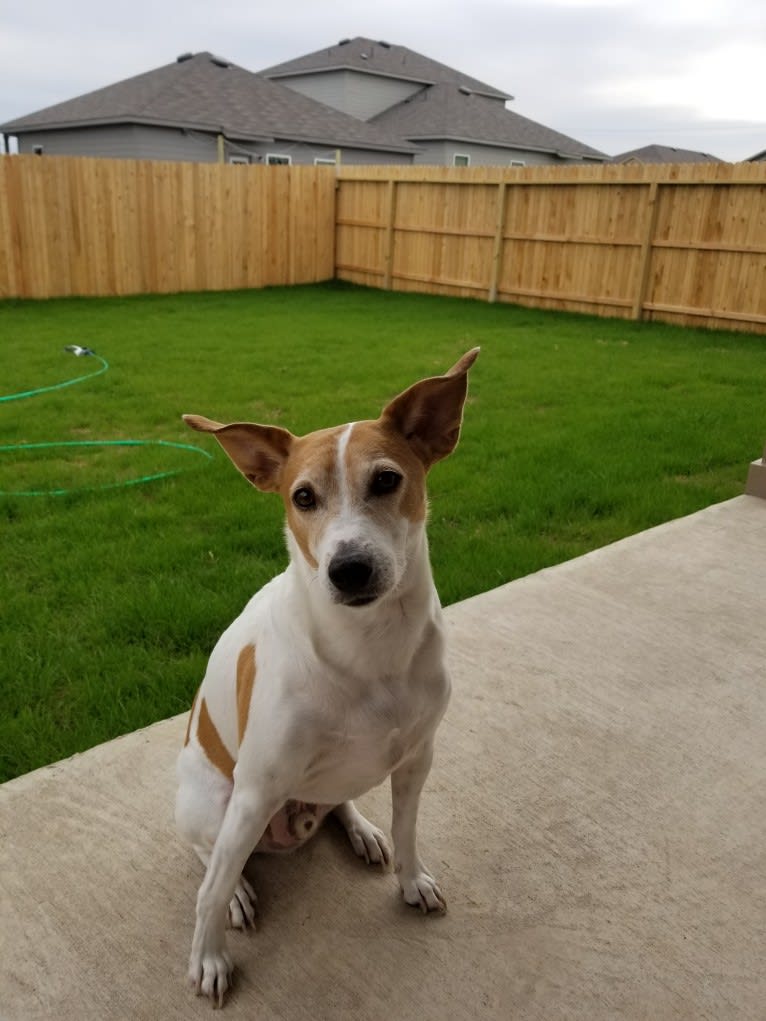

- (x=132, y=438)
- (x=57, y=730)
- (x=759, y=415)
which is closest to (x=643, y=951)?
(x=57, y=730)

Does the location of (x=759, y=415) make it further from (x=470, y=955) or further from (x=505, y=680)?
(x=470, y=955)

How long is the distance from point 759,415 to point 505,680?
5.18 metres

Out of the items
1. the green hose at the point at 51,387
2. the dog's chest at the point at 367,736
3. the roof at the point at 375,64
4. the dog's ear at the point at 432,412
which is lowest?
the green hose at the point at 51,387

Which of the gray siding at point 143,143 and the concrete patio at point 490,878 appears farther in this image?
the gray siding at point 143,143

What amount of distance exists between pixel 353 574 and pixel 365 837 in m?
1.06

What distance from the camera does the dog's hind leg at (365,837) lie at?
2287 millimetres

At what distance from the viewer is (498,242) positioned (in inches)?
566

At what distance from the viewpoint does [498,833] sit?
2.39 metres

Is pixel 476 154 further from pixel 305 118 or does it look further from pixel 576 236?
pixel 576 236

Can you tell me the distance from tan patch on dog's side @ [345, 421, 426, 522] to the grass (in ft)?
5.29

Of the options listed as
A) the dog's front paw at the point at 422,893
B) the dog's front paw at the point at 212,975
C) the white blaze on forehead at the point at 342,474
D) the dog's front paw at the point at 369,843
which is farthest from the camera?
the dog's front paw at the point at 369,843

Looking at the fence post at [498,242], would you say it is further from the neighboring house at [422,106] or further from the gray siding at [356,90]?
the gray siding at [356,90]

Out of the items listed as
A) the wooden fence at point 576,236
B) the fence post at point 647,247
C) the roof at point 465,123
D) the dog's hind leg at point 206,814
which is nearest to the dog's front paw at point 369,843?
the dog's hind leg at point 206,814

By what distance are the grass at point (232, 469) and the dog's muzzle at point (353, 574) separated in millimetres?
1596
